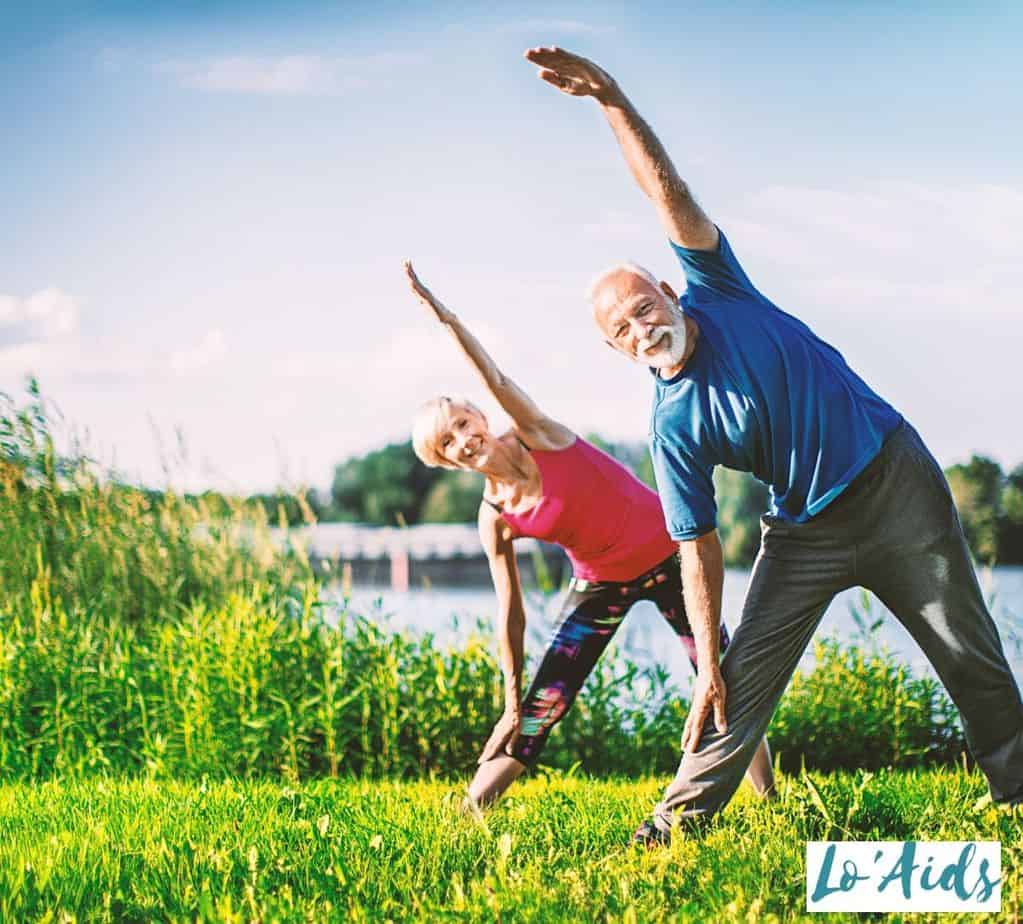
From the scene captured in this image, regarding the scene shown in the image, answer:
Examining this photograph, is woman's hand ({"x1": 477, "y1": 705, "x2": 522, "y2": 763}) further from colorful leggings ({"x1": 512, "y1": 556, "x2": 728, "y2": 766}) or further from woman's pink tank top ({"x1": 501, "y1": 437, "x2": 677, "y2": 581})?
woman's pink tank top ({"x1": 501, "y1": 437, "x2": 677, "y2": 581})

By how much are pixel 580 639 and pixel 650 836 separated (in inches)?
30.5

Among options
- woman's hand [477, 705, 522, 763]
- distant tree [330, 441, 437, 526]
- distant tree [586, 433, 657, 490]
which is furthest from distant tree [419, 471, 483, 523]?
woman's hand [477, 705, 522, 763]

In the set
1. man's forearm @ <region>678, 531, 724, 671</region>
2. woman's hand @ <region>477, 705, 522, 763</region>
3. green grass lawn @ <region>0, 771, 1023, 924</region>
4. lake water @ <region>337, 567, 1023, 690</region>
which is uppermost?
man's forearm @ <region>678, 531, 724, 671</region>

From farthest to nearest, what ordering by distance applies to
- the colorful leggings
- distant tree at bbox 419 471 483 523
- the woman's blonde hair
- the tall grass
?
1. distant tree at bbox 419 471 483 523
2. the tall grass
3. the colorful leggings
4. the woman's blonde hair

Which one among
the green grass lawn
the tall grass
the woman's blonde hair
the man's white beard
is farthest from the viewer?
the tall grass

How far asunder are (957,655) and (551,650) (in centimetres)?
131

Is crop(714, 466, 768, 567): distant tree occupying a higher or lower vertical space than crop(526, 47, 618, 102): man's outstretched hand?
lower

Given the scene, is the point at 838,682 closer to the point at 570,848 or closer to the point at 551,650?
the point at 551,650

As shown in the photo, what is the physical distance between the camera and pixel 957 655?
3.78 metres

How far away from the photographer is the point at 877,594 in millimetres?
3867

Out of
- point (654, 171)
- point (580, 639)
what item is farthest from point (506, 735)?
point (654, 171)

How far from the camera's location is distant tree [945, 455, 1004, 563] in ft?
25.7

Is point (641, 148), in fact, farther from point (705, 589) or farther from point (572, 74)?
point (705, 589)

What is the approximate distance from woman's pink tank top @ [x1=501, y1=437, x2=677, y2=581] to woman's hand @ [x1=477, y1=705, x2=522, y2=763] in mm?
526
